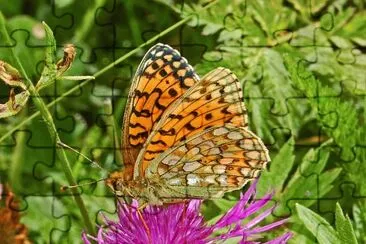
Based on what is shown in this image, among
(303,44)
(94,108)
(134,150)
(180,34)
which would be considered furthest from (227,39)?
(134,150)

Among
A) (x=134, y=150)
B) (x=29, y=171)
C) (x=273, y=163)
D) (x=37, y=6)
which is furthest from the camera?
(x=37, y=6)

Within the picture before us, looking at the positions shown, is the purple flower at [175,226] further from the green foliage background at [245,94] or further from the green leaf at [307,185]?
the green leaf at [307,185]

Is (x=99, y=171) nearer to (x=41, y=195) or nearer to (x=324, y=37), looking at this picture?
(x=41, y=195)

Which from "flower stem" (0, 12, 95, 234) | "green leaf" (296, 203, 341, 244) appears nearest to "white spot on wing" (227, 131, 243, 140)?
"green leaf" (296, 203, 341, 244)

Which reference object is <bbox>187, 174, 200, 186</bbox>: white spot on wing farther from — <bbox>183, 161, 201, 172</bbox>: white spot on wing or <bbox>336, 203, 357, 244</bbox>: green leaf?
<bbox>336, 203, 357, 244</bbox>: green leaf

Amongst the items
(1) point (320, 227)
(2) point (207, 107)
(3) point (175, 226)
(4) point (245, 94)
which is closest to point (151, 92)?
(2) point (207, 107)

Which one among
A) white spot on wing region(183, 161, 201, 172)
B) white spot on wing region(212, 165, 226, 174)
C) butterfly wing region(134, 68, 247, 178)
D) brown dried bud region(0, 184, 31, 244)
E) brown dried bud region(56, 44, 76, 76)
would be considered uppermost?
brown dried bud region(56, 44, 76, 76)

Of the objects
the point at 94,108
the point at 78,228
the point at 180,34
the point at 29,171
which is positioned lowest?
the point at 78,228
